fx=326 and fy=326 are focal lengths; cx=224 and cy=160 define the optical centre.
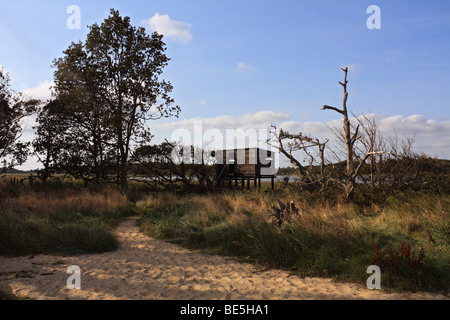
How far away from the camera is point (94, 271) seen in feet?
20.5

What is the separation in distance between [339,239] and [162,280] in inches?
142

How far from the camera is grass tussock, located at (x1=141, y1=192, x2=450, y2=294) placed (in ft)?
18.2

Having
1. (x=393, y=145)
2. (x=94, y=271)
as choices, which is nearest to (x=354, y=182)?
(x=393, y=145)

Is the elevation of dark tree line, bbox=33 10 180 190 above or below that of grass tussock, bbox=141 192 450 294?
above

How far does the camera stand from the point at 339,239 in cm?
669

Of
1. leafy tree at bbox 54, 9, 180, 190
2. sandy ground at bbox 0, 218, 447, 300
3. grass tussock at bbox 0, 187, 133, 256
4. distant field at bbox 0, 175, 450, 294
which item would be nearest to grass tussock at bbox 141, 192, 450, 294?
distant field at bbox 0, 175, 450, 294

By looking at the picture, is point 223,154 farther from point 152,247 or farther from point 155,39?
point 152,247

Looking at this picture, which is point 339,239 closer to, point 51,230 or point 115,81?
point 51,230

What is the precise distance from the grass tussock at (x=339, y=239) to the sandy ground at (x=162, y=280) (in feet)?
1.28

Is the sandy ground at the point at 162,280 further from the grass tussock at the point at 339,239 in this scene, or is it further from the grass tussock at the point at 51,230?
the grass tussock at the point at 51,230

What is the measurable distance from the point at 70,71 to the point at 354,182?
1775 centimetres

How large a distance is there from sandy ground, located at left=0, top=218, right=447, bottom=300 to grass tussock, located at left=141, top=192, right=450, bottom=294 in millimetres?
390

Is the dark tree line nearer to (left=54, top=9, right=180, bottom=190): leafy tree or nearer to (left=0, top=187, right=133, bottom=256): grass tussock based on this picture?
(left=54, top=9, right=180, bottom=190): leafy tree

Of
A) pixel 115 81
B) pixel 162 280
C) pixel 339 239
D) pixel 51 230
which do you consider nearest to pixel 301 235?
pixel 339 239
